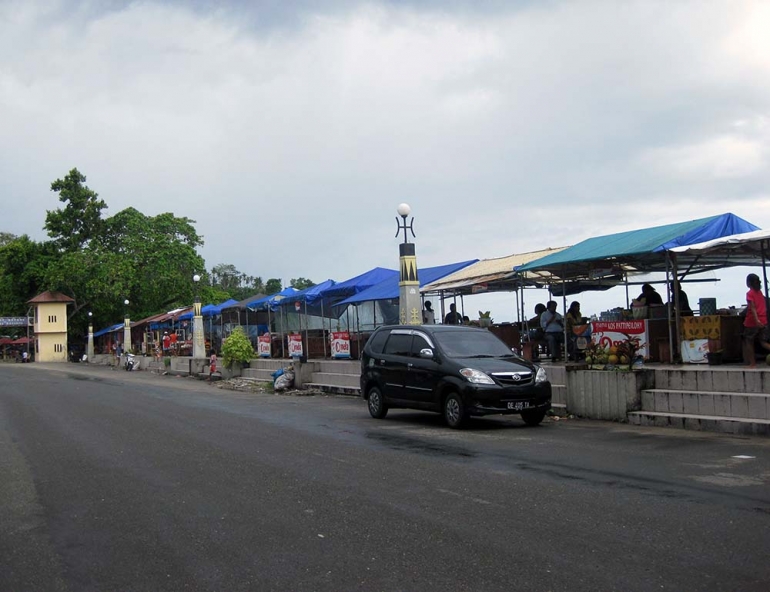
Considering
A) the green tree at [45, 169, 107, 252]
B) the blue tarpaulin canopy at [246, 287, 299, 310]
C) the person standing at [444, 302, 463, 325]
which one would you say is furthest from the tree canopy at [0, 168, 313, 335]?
the person standing at [444, 302, 463, 325]

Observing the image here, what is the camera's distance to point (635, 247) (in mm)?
14883

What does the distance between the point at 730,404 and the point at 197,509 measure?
828 cm

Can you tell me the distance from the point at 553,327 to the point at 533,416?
18.0 ft

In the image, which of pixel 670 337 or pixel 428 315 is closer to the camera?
pixel 670 337

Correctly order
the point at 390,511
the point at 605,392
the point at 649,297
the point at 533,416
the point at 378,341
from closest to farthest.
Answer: the point at 390,511, the point at 533,416, the point at 605,392, the point at 378,341, the point at 649,297

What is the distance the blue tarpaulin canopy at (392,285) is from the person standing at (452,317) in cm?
109

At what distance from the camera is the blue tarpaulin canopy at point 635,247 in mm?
14500

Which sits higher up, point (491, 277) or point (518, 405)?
point (491, 277)

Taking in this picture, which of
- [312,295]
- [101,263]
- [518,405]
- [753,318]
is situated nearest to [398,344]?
[518,405]

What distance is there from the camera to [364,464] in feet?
30.3

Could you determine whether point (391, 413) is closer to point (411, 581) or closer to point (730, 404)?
point (730, 404)

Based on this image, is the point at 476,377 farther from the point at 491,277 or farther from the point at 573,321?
the point at 491,277

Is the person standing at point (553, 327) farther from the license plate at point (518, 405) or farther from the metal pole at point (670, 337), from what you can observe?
the license plate at point (518, 405)

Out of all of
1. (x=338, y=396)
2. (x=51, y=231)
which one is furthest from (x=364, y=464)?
(x=51, y=231)
